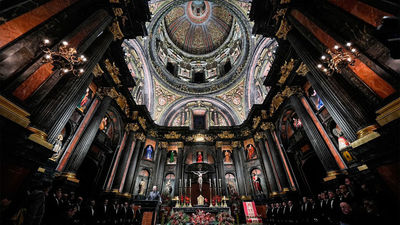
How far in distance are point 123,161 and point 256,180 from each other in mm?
11969

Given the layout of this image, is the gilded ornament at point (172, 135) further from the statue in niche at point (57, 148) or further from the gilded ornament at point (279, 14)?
the gilded ornament at point (279, 14)

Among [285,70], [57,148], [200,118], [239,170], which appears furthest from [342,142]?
[200,118]

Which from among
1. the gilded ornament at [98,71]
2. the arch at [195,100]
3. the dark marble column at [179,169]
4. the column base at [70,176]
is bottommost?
the column base at [70,176]

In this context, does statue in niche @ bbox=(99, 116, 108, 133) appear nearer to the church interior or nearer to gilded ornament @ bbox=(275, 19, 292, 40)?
the church interior

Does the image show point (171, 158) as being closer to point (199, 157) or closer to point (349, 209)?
point (199, 157)

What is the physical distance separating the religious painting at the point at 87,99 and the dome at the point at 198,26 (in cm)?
1802

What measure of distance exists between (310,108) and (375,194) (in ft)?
19.2

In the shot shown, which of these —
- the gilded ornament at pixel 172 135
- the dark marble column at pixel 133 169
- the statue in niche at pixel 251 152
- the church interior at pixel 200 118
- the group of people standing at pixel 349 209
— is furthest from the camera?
the gilded ornament at pixel 172 135

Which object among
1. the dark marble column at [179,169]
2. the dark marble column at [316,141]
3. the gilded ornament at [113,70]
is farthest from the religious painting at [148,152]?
the dark marble column at [316,141]

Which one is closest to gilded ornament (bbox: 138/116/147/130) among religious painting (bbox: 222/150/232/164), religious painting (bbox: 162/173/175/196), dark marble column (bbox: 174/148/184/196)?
dark marble column (bbox: 174/148/184/196)

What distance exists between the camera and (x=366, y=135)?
4.14m

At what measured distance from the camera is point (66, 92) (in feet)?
17.2

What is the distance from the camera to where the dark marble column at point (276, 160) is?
35.0 ft

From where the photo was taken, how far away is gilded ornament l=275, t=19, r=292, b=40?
825cm
